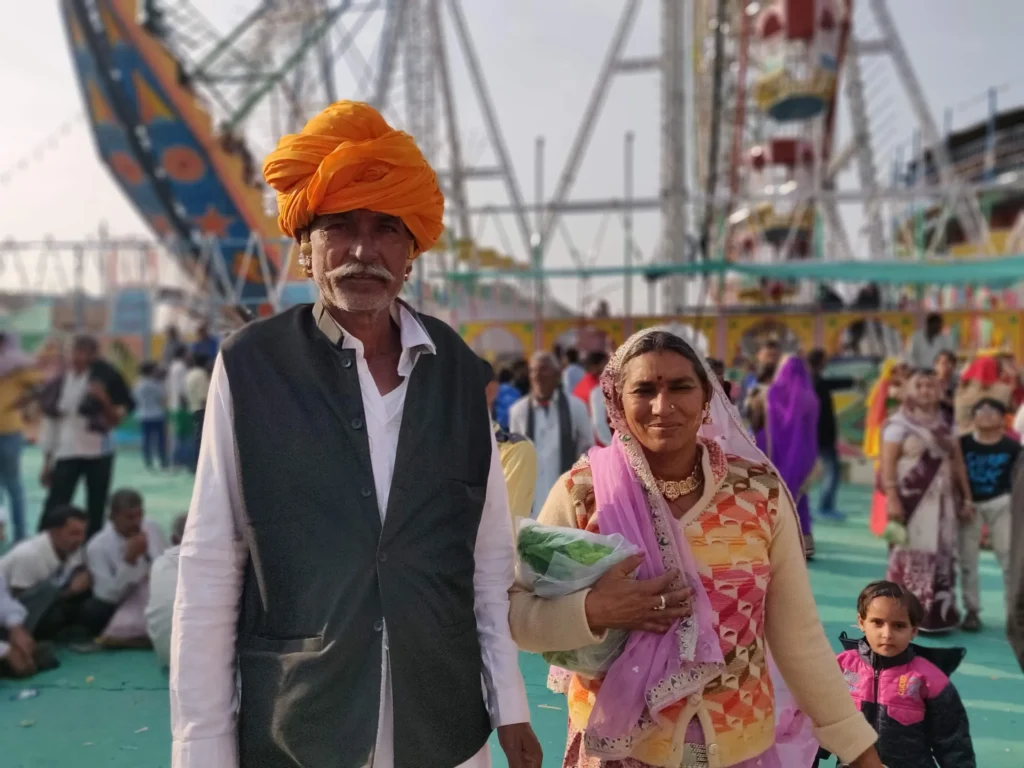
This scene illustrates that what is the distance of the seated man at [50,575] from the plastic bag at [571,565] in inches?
154

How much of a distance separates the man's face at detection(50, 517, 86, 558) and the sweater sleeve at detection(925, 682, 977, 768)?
14.4 ft

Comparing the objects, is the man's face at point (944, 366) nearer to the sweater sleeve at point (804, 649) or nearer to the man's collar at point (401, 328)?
the sweater sleeve at point (804, 649)

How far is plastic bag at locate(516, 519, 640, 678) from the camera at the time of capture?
1617mm

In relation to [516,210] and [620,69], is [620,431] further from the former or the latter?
[620,69]

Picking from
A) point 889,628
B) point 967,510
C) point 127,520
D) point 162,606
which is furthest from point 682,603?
point 127,520

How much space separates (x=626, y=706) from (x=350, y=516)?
70 centimetres

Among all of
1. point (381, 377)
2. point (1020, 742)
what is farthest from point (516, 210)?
point (381, 377)

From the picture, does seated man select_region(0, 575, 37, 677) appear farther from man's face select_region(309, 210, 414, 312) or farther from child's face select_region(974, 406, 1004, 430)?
child's face select_region(974, 406, 1004, 430)

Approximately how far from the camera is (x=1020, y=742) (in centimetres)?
326

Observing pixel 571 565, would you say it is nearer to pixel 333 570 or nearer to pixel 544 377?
pixel 333 570

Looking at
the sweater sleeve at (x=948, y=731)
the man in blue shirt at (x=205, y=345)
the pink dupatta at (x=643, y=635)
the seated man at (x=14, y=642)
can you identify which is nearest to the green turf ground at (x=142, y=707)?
the seated man at (x=14, y=642)

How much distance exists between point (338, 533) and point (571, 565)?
466 millimetres

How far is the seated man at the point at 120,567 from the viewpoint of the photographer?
482 centimetres

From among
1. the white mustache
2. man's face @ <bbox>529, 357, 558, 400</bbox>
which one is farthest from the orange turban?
man's face @ <bbox>529, 357, 558, 400</bbox>
